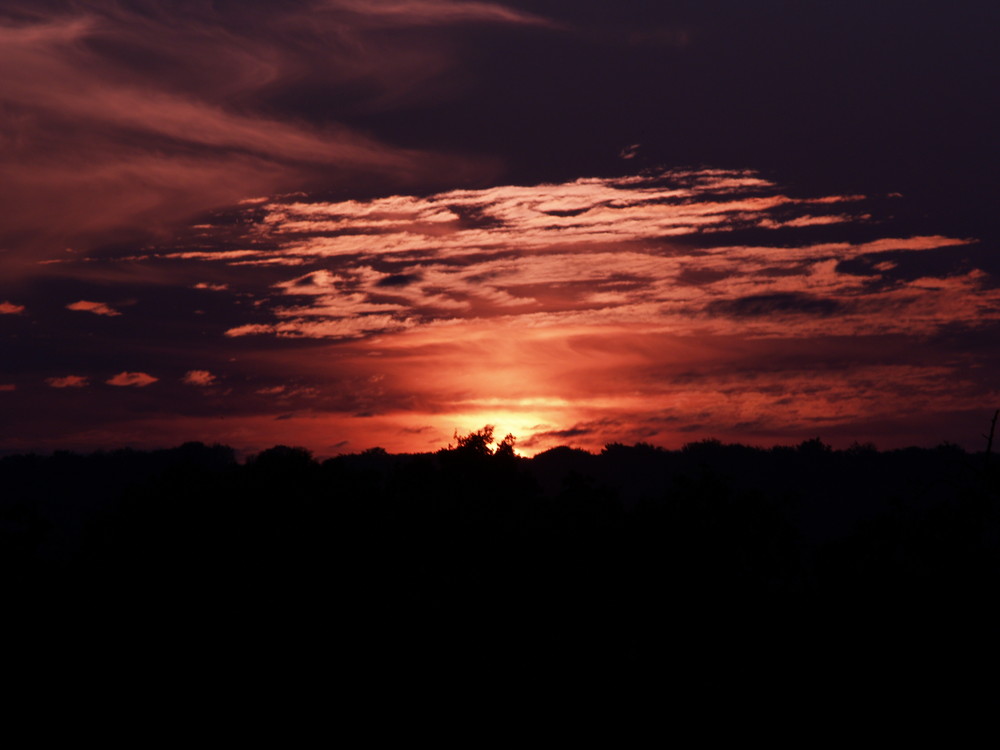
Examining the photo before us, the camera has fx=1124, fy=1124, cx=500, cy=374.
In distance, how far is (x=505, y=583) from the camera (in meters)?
30.8

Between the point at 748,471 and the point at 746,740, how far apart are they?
132m

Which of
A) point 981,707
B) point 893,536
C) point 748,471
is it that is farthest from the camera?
point 748,471

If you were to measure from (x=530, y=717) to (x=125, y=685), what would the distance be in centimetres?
1012

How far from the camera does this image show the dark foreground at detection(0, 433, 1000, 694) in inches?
883

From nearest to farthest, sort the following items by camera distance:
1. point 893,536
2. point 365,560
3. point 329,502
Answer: point 893,536
point 365,560
point 329,502

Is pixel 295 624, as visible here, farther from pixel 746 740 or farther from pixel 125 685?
pixel 746 740

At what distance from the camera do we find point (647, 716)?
2464 cm

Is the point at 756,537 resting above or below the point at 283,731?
above

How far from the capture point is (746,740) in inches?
929

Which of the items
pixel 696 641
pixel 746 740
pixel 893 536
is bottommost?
pixel 746 740

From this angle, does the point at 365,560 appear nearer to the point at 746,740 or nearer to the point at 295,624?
the point at 295,624

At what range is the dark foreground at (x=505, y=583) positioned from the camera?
22.4 meters

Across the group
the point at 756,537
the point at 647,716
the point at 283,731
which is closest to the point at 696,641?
the point at 647,716

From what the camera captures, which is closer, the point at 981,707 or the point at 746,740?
the point at 981,707
